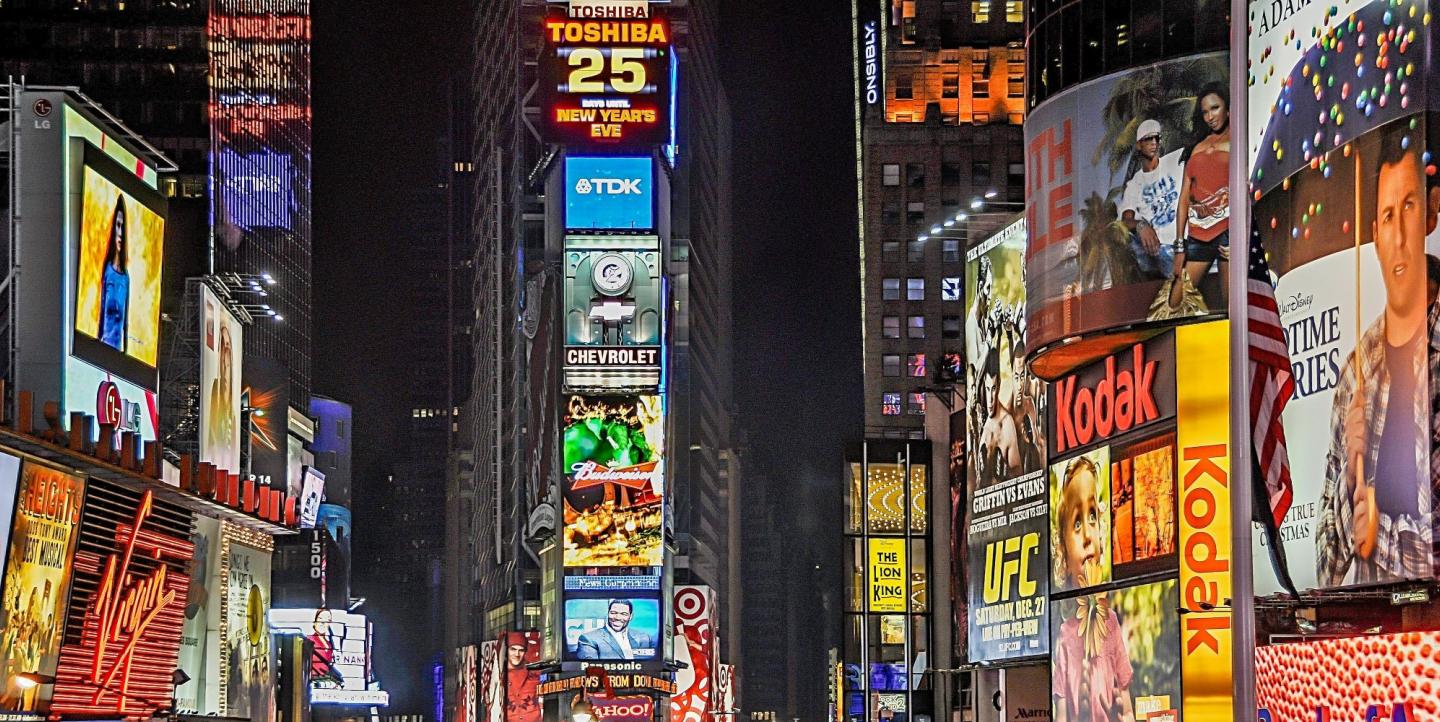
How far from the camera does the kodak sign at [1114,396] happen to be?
128 feet

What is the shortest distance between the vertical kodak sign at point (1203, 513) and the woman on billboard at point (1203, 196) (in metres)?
1.15

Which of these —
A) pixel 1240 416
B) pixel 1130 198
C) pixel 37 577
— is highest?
pixel 1130 198

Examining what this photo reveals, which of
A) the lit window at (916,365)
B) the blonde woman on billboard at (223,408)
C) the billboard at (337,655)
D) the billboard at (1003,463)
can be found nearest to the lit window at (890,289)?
the lit window at (916,365)

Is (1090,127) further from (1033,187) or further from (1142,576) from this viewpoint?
(1142,576)

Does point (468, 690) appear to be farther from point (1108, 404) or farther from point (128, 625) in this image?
point (1108, 404)

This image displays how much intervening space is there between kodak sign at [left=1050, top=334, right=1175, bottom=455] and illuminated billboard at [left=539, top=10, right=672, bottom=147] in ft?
141

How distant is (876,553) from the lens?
76562 mm

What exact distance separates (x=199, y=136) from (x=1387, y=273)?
97.7 metres

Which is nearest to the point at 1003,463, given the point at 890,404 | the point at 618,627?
the point at 618,627

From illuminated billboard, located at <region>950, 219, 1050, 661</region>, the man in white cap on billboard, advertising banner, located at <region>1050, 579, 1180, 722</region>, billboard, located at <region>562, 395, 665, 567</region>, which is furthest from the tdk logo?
the man in white cap on billboard

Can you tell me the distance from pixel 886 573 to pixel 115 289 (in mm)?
37895

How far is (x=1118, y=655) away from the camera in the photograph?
135ft

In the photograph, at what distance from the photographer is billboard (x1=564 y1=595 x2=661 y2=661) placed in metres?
84.5

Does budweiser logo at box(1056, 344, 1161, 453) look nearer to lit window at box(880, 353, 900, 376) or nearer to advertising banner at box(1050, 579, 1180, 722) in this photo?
advertising banner at box(1050, 579, 1180, 722)
